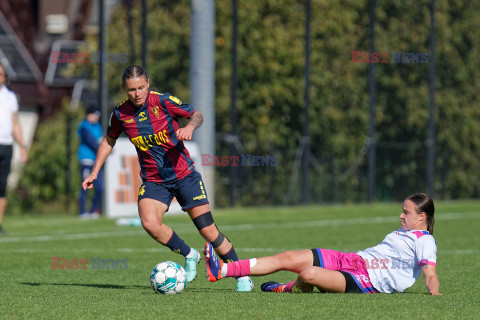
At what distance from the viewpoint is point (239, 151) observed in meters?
21.8

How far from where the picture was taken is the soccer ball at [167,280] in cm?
752

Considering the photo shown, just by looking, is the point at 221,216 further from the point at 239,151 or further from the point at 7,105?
the point at 7,105

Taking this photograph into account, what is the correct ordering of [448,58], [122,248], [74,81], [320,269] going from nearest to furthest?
[320,269], [122,248], [448,58], [74,81]

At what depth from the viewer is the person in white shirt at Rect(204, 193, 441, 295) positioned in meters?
7.35

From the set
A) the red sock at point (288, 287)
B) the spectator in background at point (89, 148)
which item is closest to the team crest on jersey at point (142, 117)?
the red sock at point (288, 287)

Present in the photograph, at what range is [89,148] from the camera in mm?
17578

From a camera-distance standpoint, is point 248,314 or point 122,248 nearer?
point 248,314

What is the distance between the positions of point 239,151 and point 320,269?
47.4 ft

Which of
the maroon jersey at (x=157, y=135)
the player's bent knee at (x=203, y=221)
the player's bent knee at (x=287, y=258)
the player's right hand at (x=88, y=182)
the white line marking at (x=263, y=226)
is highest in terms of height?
the maroon jersey at (x=157, y=135)

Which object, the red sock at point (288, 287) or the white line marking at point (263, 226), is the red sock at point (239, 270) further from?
the white line marking at point (263, 226)

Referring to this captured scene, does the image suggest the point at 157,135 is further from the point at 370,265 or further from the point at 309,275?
the point at 370,265

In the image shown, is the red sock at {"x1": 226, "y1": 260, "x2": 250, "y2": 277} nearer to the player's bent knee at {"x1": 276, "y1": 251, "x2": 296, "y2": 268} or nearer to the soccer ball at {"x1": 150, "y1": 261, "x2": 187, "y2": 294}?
the player's bent knee at {"x1": 276, "y1": 251, "x2": 296, "y2": 268}

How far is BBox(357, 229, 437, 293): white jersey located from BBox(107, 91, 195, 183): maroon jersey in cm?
182

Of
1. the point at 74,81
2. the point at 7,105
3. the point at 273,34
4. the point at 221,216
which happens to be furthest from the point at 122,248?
the point at 74,81
